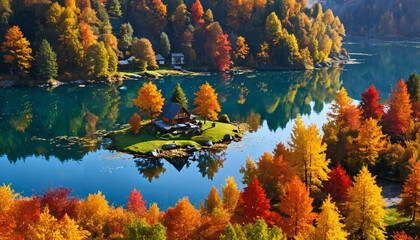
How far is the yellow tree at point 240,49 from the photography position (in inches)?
6535

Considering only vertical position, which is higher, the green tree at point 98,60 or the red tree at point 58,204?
the green tree at point 98,60

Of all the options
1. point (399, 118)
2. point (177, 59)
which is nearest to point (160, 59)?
point (177, 59)

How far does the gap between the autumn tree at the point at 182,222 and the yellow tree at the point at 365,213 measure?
15115 mm

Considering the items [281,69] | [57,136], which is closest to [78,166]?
[57,136]

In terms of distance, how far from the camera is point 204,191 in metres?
51.3

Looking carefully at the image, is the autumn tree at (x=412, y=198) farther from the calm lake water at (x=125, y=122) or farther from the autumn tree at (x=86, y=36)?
the autumn tree at (x=86, y=36)

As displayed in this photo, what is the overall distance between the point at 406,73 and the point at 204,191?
132028 mm

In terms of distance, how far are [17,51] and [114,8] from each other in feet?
193

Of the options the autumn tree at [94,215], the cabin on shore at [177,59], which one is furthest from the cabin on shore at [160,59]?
the autumn tree at [94,215]

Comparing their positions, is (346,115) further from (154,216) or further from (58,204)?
(58,204)

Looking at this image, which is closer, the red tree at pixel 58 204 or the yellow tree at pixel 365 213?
the yellow tree at pixel 365 213

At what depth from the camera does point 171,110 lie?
71375 millimetres

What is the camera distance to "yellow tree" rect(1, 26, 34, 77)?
394 feet

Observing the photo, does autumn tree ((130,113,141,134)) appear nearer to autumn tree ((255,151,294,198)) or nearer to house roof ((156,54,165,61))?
autumn tree ((255,151,294,198))
